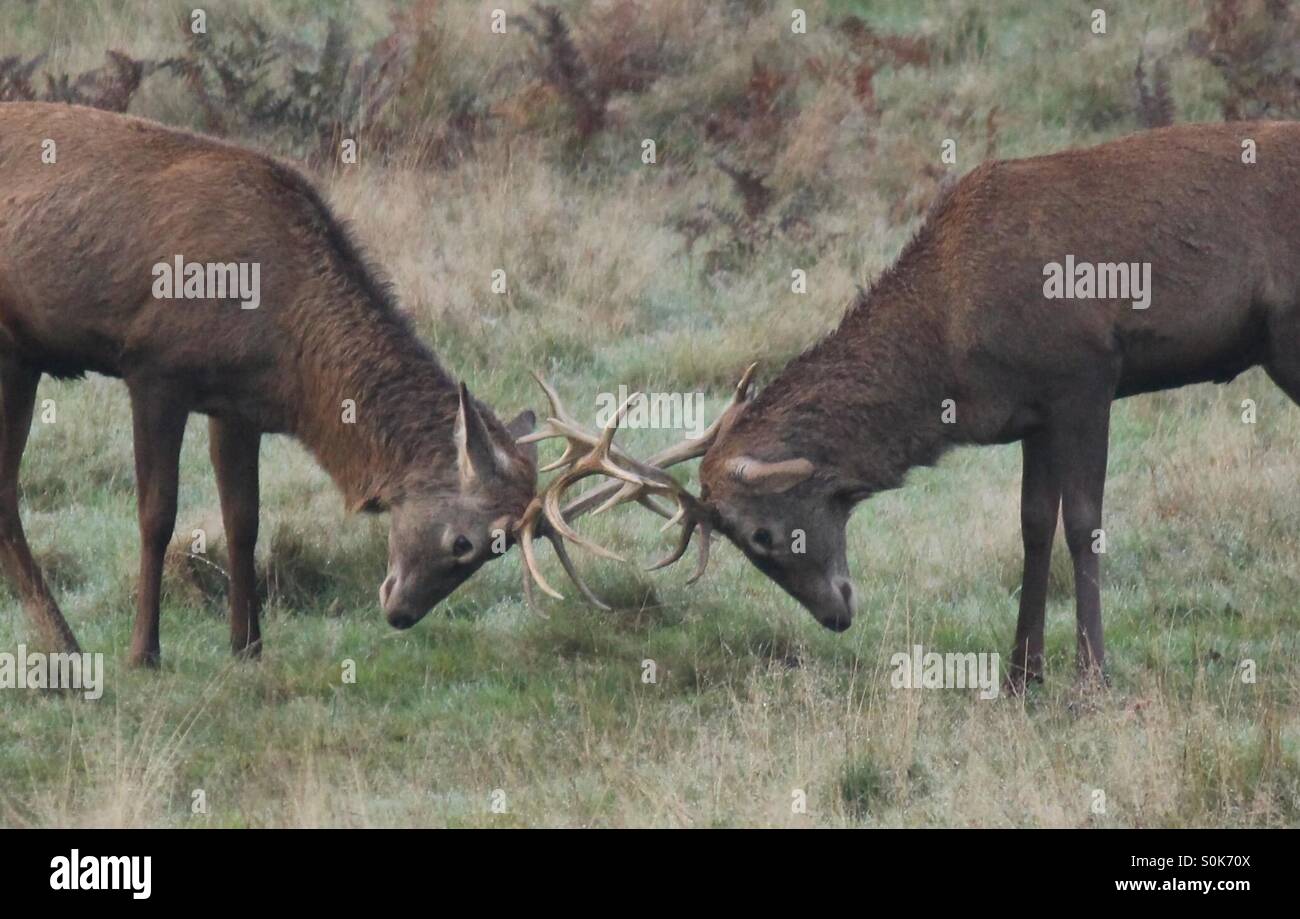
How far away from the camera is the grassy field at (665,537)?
7.92m

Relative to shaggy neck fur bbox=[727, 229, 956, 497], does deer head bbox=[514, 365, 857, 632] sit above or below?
below

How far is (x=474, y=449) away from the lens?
8.84 metres

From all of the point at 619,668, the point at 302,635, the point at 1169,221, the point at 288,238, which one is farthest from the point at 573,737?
the point at 1169,221

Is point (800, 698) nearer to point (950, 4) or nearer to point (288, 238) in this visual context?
point (288, 238)

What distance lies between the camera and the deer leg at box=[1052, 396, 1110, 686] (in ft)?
29.8

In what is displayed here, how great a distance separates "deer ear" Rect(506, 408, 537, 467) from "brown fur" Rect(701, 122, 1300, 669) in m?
0.73

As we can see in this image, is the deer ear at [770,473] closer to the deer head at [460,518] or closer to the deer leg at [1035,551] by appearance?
the deer head at [460,518]

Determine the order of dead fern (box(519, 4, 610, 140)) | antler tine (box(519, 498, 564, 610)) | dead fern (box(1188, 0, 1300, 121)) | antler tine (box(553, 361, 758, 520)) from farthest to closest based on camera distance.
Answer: dead fern (box(519, 4, 610, 140))
dead fern (box(1188, 0, 1300, 121))
antler tine (box(553, 361, 758, 520))
antler tine (box(519, 498, 564, 610))

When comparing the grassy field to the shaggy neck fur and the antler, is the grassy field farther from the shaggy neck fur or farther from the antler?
the shaggy neck fur

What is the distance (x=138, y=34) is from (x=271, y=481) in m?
6.78

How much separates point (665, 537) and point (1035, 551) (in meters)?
2.16

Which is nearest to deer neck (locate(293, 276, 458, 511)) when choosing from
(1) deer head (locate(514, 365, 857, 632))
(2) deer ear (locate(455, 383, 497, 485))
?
(2) deer ear (locate(455, 383, 497, 485))

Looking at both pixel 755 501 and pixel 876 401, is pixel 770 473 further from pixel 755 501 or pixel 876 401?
pixel 876 401

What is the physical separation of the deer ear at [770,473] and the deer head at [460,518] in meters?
0.83
